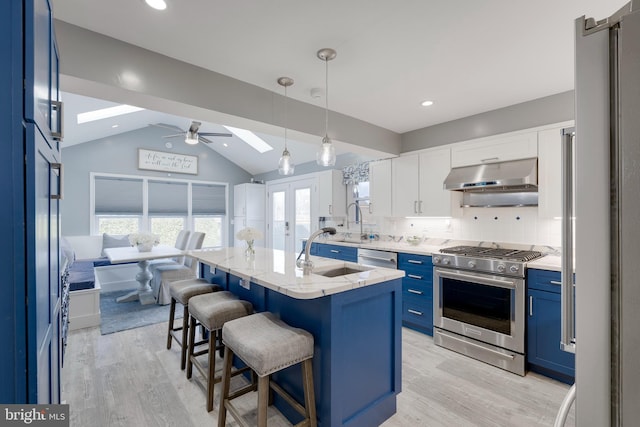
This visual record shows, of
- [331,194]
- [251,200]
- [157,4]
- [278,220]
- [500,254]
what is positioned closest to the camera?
[157,4]

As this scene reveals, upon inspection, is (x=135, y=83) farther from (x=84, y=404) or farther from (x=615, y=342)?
(x=615, y=342)

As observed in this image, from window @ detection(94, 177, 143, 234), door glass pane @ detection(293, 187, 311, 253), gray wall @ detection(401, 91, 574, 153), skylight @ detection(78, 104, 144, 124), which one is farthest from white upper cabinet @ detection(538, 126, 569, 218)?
window @ detection(94, 177, 143, 234)

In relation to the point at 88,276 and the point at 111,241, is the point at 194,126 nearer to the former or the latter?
the point at 88,276

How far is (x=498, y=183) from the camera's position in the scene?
2.95 m

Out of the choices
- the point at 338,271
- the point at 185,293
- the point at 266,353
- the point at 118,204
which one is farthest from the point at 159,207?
the point at 266,353

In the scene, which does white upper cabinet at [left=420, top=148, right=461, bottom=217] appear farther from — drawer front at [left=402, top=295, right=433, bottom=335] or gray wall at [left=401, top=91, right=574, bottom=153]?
drawer front at [left=402, top=295, right=433, bottom=335]

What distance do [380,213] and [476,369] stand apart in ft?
7.48

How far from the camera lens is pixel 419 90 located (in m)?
2.80

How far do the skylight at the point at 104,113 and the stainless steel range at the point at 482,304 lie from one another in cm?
499

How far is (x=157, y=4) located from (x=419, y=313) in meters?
3.50

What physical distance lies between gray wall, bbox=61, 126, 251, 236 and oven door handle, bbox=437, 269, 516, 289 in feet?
18.9

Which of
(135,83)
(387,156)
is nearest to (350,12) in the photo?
(135,83)

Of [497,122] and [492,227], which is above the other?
[497,122]

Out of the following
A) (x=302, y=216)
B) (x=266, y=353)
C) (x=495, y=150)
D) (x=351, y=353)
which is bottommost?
(x=351, y=353)
